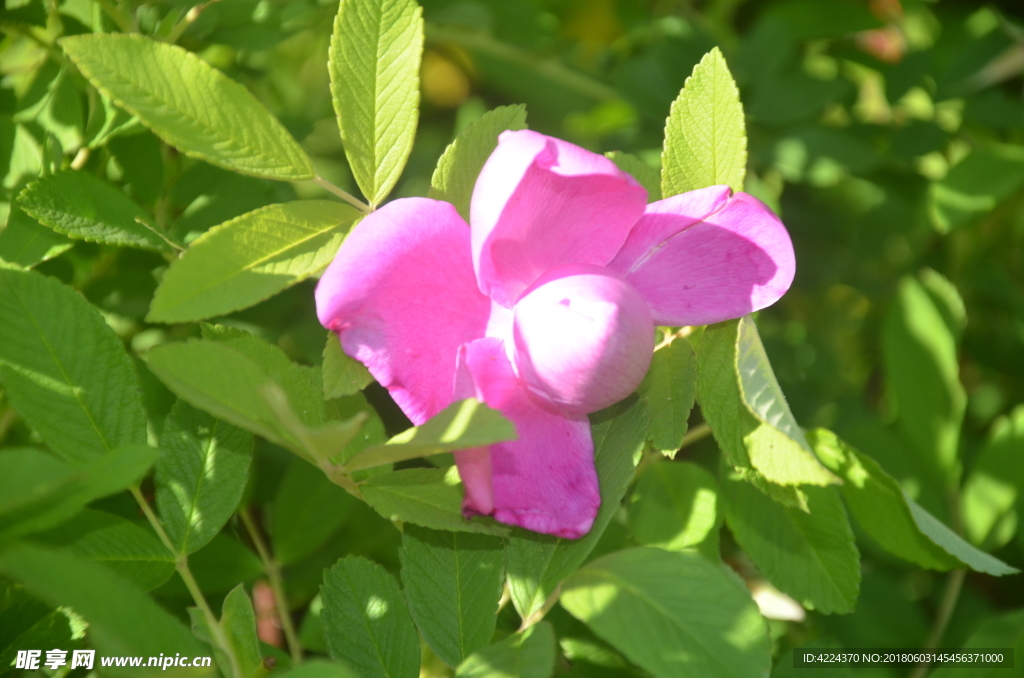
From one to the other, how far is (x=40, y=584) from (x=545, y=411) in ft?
0.88

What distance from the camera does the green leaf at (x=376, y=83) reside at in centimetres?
53

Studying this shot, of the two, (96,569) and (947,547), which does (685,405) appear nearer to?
A: (947,547)

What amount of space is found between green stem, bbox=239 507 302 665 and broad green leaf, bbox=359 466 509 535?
205 mm

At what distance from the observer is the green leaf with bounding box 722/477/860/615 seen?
0.57m

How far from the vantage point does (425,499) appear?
511mm

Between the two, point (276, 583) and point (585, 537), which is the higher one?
point (585, 537)

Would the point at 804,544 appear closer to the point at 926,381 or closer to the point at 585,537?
the point at 585,537

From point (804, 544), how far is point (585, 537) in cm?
19

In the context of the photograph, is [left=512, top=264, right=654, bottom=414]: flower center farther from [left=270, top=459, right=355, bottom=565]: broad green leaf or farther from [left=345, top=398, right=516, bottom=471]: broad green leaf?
[left=270, top=459, right=355, bottom=565]: broad green leaf

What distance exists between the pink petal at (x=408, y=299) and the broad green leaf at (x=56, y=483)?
0.41ft

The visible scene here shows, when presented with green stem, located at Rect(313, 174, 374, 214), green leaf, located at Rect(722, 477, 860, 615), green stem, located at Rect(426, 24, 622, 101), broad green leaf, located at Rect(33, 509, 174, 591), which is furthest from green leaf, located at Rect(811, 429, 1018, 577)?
green stem, located at Rect(426, 24, 622, 101)

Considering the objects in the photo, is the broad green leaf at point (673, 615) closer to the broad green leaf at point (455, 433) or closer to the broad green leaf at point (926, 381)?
the broad green leaf at point (455, 433)

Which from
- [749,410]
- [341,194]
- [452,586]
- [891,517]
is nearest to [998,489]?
[891,517]

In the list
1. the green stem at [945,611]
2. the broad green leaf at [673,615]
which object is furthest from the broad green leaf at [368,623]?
the green stem at [945,611]
